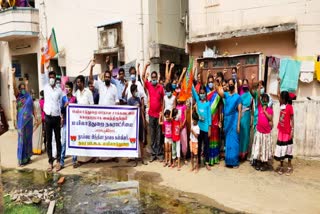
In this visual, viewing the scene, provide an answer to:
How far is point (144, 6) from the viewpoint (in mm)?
10539

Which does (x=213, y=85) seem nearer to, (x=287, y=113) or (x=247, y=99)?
(x=247, y=99)

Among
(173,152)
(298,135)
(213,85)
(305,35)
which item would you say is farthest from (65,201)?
(305,35)

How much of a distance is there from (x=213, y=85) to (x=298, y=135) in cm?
221

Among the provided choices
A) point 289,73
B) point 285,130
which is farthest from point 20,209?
point 289,73

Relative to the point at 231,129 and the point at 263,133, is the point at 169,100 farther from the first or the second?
the point at 263,133

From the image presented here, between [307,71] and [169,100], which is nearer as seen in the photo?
[169,100]

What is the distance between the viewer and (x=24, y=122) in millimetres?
7477

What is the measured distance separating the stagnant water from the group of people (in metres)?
0.68

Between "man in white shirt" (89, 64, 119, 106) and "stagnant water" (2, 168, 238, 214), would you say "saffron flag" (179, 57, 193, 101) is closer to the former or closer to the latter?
"man in white shirt" (89, 64, 119, 106)

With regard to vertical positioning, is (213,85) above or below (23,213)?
above

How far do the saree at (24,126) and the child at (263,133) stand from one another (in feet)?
16.5

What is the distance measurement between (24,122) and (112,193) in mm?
3340

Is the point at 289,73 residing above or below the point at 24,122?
above

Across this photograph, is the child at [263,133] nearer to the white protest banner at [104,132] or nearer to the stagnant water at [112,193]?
the stagnant water at [112,193]
